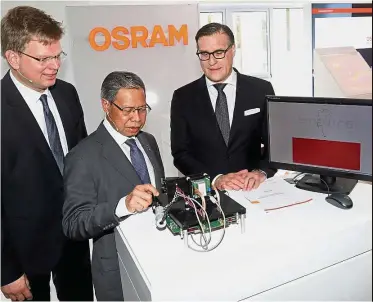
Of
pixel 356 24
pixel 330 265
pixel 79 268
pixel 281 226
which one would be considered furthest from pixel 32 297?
pixel 356 24

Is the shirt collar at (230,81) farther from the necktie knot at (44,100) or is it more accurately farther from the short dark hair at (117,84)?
the necktie knot at (44,100)

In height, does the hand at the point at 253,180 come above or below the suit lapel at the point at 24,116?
below

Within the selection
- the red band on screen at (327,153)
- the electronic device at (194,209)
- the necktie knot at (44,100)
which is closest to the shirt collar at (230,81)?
the red band on screen at (327,153)

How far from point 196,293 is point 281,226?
16.8 inches

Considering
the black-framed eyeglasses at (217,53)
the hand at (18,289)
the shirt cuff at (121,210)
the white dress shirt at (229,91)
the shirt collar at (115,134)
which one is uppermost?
the black-framed eyeglasses at (217,53)

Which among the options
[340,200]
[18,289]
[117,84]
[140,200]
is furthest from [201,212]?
[18,289]

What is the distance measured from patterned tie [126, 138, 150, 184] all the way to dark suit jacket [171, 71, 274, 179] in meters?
0.55

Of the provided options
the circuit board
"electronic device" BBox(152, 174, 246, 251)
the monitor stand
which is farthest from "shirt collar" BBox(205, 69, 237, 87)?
the circuit board

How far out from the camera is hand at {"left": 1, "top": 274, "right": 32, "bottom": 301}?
1.69 metres

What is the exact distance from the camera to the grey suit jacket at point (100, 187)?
145 cm

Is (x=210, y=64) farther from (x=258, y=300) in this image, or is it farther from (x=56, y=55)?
(x=258, y=300)

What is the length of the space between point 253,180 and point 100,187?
2.14 feet

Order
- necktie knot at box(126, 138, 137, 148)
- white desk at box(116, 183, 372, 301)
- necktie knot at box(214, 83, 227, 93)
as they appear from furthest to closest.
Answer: necktie knot at box(214, 83, 227, 93)
necktie knot at box(126, 138, 137, 148)
white desk at box(116, 183, 372, 301)

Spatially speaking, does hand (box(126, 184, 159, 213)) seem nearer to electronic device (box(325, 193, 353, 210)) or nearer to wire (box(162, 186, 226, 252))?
wire (box(162, 186, 226, 252))
